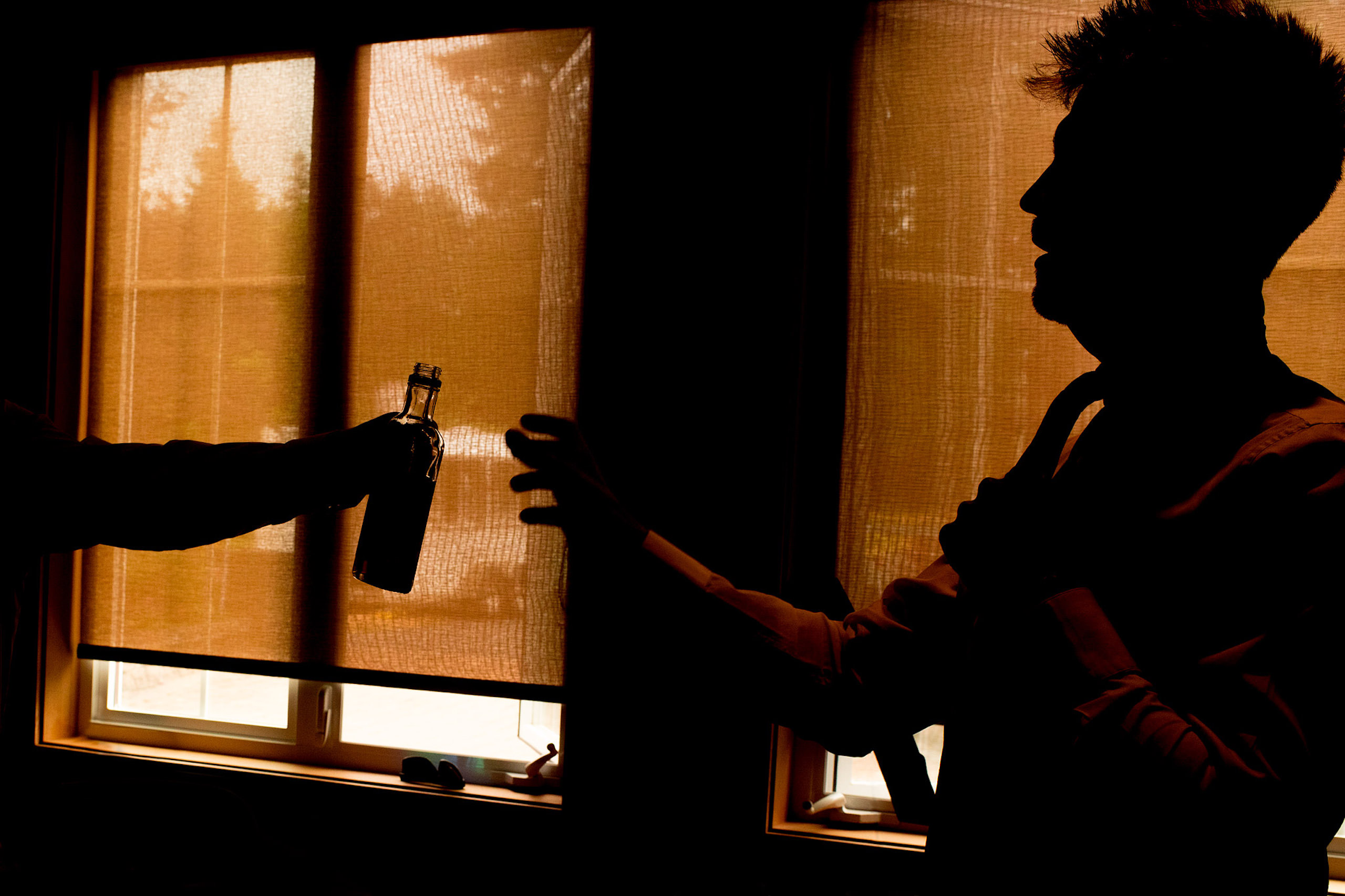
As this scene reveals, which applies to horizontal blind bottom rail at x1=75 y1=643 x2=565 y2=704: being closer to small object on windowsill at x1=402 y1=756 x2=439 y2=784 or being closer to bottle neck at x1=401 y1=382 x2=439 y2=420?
small object on windowsill at x1=402 y1=756 x2=439 y2=784

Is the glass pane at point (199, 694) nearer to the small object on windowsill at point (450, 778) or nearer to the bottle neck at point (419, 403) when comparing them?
the small object on windowsill at point (450, 778)

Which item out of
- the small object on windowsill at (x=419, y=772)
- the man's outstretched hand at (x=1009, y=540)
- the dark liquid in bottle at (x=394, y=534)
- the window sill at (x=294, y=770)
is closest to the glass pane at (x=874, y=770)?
the window sill at (x=294, y=770)

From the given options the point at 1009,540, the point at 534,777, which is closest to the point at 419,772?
the point at 534,777

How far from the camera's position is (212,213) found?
204cm

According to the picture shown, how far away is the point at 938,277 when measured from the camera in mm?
1673

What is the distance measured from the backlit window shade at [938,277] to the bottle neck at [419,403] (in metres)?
0.92

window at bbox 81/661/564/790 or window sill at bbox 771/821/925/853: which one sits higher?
window at bbox 81/661/564/790

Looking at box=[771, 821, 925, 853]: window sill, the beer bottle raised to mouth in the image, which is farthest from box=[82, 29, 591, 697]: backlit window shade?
the beer bottle raised to mouth

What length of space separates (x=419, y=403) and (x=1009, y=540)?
0.81m

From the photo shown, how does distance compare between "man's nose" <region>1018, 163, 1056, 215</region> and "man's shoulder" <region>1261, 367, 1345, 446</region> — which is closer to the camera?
"man's shoulder" <region>1261, 367, 1345, 446</region>

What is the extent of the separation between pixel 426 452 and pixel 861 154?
3.72 ft

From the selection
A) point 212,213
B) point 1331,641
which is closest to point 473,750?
point 212,213

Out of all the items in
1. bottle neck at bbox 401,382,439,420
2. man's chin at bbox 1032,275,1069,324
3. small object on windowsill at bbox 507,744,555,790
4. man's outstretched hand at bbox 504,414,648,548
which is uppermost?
man's chin at bbox 1032,275,1069,324

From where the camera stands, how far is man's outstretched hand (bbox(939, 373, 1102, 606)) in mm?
783
